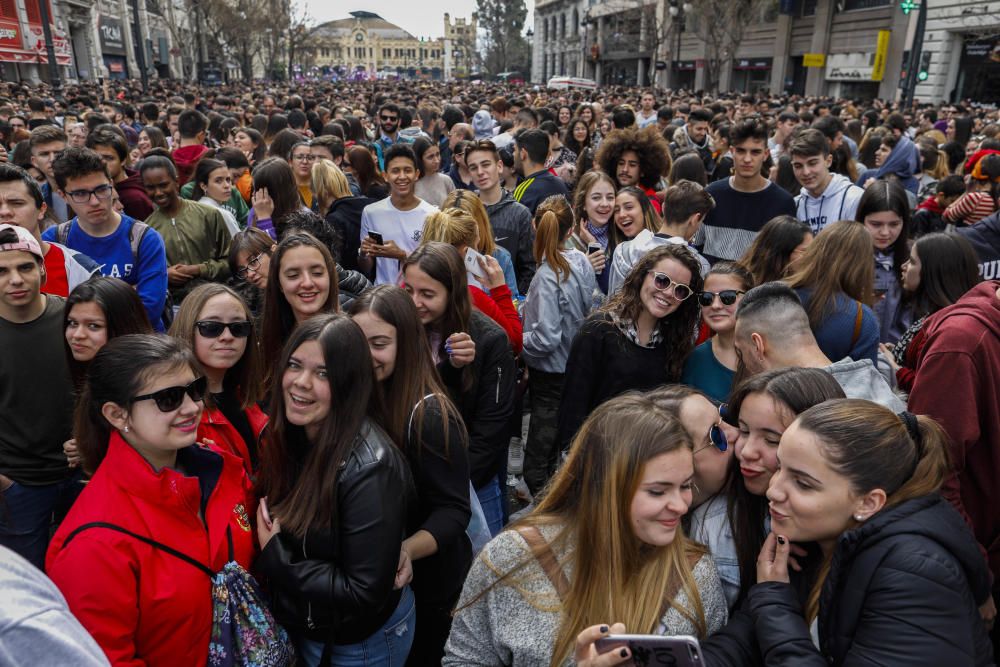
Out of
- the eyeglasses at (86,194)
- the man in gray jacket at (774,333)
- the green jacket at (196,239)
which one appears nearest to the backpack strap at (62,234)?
the eyeglasses at (86,194)

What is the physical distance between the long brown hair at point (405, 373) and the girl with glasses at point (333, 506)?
16cm

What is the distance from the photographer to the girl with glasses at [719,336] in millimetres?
3322

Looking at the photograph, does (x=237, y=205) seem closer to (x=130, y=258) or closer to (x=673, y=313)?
(x=130, y=258)

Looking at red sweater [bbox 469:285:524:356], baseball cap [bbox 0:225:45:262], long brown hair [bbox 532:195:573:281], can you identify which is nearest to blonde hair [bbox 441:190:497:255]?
long brown hair [bbox 532:195:573:281]

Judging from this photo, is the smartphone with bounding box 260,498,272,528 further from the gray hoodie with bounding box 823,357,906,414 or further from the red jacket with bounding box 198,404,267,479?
the gray hoodie with bounding box 823,357,906,414

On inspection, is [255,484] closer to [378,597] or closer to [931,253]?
[378,597]

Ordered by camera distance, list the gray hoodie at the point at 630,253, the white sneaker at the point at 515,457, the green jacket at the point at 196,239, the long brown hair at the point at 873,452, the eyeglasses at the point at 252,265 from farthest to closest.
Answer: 1. the white sneaker at the point at 515,457
2. the green jacket at the point at 196,239
3. the gray hoodie at the point at 630,253
4. the eyeglasses at the point at 252,265
5. the long brown hair at the point at 873,452

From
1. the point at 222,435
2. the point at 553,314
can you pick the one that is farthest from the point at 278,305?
the point at 553,314

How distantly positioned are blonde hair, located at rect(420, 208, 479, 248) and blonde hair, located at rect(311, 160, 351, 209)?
194 cm

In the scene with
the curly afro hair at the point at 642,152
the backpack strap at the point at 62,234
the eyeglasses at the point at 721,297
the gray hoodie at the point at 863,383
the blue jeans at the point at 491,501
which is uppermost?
the curly afro hair at the point at 642,152

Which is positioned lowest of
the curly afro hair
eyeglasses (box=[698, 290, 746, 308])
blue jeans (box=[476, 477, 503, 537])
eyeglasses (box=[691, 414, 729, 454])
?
blue jeans (box=[476, 477, 503, 537])

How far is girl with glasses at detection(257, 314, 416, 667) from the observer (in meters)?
2.08

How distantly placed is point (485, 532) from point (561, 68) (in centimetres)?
9100

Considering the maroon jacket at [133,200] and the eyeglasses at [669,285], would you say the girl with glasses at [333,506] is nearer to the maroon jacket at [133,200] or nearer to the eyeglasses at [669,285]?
the eyeglasses at [669,285]
